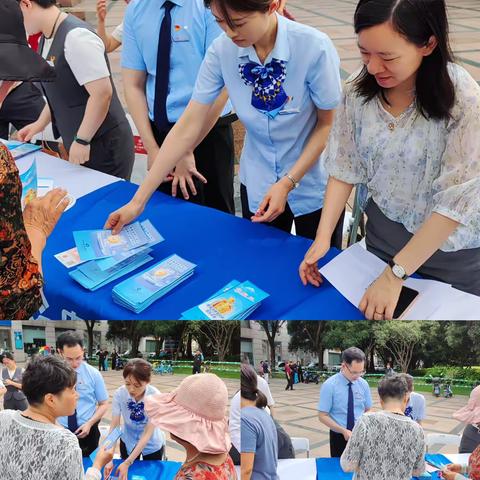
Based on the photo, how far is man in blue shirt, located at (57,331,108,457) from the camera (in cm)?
120

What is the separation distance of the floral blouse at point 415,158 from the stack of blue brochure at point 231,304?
0.39 m

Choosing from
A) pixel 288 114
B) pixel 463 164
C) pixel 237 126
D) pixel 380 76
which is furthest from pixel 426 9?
pixel 237 126

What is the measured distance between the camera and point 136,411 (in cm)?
121

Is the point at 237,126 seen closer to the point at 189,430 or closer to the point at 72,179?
the point at 72,179

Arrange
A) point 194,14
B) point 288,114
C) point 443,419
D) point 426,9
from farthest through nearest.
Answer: point 194,14, point 288,114, point 426,9, point 443,419

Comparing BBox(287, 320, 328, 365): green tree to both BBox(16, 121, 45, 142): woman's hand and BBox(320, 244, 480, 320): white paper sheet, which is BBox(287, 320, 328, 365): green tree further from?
BBox(16, 121, 45, 142): woman's hand

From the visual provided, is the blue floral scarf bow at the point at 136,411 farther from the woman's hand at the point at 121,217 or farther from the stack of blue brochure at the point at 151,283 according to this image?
the woman's hand at the point at 121,217

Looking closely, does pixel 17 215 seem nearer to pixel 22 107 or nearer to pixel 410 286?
pixel 410 286

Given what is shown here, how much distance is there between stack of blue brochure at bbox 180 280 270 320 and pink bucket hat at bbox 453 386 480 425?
2.14ft

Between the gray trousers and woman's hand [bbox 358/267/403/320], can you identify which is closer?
woman's hand [bbox 358/267/403/320]

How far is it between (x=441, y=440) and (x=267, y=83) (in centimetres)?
122

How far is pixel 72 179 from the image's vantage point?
2.65 meters

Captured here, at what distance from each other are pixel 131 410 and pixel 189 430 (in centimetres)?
12

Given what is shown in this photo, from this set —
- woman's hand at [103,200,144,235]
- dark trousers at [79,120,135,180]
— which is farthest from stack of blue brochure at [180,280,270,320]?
dark trousers at [79,120,135,180]
